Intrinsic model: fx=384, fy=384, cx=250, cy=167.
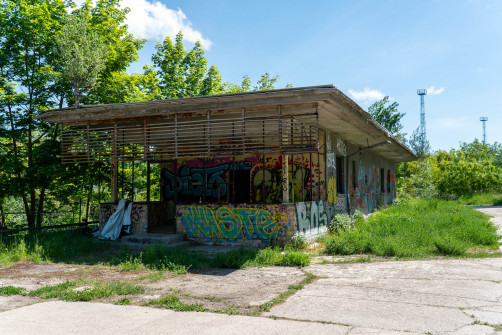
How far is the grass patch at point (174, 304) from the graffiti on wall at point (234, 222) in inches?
194

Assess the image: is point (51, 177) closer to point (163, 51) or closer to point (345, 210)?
point (345, 210)

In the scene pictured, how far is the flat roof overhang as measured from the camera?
30.9ft

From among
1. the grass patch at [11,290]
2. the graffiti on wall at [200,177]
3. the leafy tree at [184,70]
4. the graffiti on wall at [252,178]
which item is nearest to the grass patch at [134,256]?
the grass patch at [11,290]

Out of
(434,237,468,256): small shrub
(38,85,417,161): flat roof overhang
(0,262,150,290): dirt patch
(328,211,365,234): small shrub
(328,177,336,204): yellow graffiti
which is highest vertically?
(38,85,417,161): flat roof overhang

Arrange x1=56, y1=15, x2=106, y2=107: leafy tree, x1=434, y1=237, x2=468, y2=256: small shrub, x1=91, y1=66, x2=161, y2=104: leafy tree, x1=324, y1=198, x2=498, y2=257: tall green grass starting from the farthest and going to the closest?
x1=91, y1=66, x2=161, y2=104: leafy tree < x1=56, y1=15, x2=106, y2=107: leafy tree < x1=324, y1=198, x2=498, y2=257: tall green grass < x1=434, y1=237, x2=468, y2=256: small shrub

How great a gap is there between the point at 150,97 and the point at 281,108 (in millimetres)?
11498

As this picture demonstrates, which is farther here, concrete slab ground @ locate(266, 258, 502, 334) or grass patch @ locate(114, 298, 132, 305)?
grass patch @ locate(114, 298, 132, 305)

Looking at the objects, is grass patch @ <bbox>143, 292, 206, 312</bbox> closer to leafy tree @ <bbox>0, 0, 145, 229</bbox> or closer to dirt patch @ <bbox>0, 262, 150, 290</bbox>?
dirt patch @ <bbox>0, 262, 150, 290</bbox>

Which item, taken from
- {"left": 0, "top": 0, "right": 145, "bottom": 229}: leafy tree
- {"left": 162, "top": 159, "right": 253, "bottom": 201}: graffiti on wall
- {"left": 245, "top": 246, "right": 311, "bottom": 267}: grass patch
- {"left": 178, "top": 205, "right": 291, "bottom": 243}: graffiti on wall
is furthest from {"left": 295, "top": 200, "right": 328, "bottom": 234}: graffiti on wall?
{"left": 0, "top": 0, "right": 145, "bottom": 229}: leafy tree

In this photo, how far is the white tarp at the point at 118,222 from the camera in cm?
1217

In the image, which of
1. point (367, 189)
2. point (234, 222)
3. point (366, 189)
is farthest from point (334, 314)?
point (367, 189)

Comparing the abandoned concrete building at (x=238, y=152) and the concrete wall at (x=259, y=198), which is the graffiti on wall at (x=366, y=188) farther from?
the abandoned concrete building at (x=238, y=152)

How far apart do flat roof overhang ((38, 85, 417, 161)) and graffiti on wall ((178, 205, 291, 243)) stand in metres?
2.80

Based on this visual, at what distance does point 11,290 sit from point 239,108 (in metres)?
6.58
